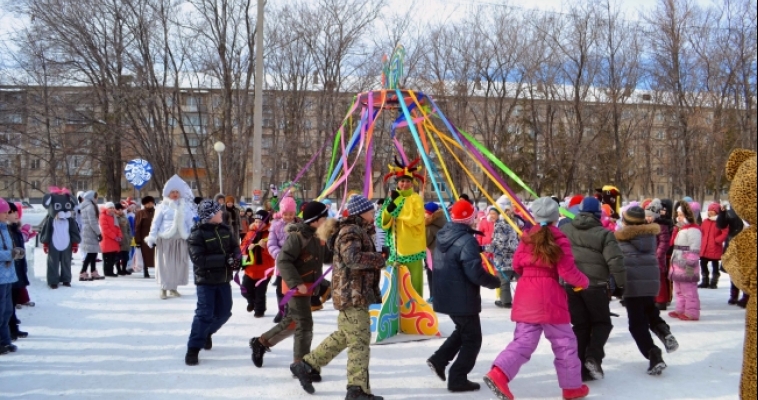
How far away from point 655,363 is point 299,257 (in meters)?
3.35

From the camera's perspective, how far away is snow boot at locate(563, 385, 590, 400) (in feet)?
16.8

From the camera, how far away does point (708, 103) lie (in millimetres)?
24516

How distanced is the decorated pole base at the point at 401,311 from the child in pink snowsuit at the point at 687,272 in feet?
11.7

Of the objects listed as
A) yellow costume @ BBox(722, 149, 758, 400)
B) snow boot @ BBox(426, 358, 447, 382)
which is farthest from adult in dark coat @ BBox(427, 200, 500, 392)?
yellow costume @ BBox(722, 149, 758, 400)

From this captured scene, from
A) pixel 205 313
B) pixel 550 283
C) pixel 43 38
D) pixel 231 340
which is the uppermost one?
pixel 43 38

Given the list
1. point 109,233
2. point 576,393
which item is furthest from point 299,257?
point 109,233

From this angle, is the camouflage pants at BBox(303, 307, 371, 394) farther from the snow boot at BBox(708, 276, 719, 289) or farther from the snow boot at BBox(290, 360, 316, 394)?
the snow boot at BBox(708, 276, 719, 289)

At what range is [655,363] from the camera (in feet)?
19.2

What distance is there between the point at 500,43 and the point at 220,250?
918 inches

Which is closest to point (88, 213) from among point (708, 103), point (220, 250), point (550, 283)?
point (220, 250)

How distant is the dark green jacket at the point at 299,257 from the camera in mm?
5527

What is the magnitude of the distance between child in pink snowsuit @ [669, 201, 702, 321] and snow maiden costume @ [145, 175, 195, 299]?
274 inches

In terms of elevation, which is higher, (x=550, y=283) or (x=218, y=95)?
(x=218, y=95)

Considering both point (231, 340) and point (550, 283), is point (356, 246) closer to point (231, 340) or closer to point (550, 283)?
point (550, 283)
